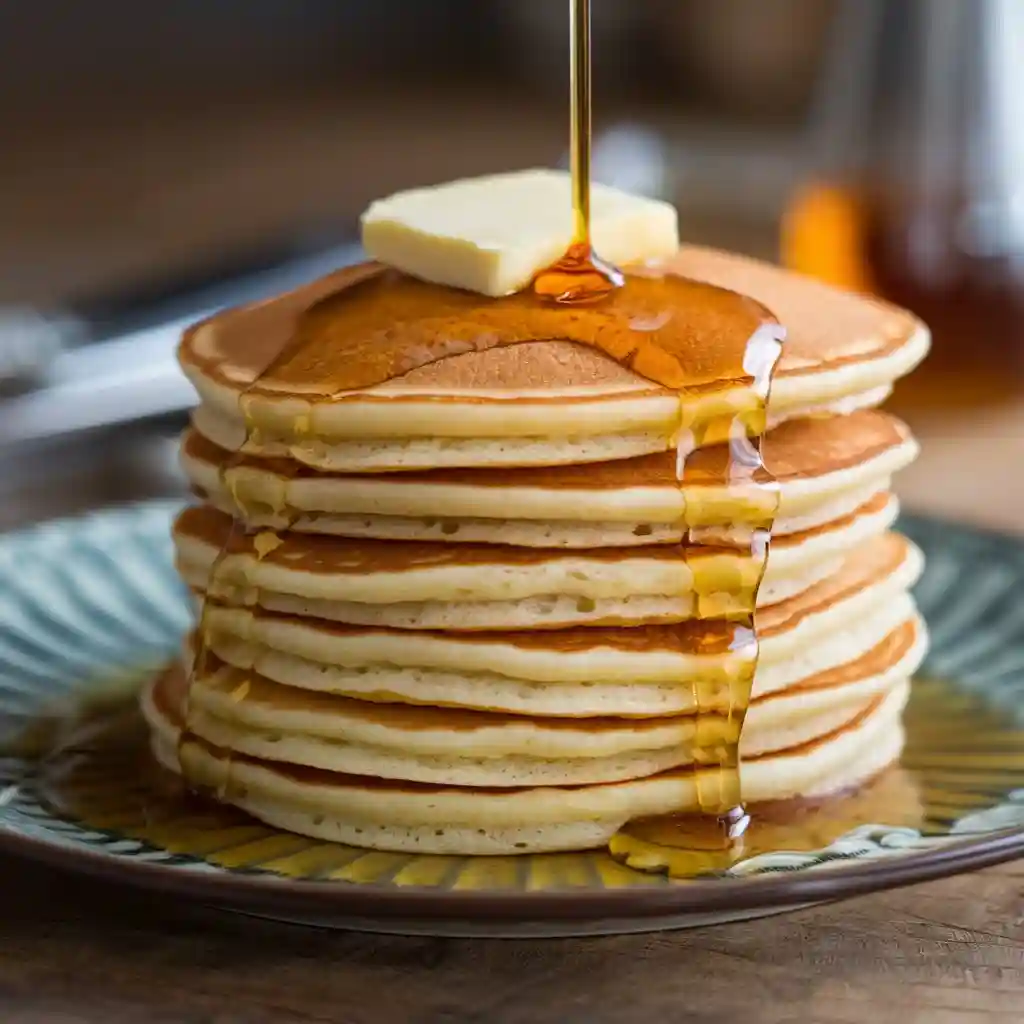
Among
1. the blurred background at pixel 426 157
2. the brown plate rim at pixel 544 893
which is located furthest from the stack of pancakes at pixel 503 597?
the blurred background at pixel 426 157

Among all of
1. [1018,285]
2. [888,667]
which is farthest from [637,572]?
[1018,285]

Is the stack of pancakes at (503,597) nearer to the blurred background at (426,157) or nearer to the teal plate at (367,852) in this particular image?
the teal plate at (367,852)

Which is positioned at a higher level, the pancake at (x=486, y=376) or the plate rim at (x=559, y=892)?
the pancake at (x=486, y=376)

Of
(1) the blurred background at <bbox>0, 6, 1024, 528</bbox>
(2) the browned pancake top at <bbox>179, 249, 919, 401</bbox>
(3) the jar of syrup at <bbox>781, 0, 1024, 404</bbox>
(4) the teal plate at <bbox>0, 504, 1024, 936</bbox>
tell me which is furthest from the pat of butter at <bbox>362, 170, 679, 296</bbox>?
(3) the jar of syrup at <bbox>781, 0, 1024, 404</bbox>

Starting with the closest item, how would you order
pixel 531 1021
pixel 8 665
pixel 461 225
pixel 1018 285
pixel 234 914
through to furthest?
pixel 531 1021, pixel 234 914, pixel 461 225, pixel 8 665, pixel 1018 285

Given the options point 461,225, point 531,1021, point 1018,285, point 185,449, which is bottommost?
point 1018,285

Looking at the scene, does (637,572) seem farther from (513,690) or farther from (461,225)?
(461,225)

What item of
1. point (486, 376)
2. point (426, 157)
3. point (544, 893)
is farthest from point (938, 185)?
point (426, 157)

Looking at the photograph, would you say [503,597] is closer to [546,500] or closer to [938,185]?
[546,500]
